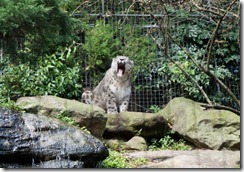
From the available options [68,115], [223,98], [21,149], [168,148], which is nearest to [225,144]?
[168,148]

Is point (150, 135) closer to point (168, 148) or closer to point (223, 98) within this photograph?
point (168, 148)

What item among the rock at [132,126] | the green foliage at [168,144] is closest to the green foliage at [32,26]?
the rock at [132,126]

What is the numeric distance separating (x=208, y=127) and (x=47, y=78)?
1.84 metres

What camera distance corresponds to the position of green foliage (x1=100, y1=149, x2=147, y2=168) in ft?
12.8

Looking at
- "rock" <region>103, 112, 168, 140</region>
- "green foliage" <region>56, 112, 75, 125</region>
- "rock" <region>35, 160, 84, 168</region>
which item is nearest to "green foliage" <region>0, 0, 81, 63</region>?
"green foliage" <region>56, 112, 75, 125</region>

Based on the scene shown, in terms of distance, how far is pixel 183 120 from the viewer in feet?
16.6

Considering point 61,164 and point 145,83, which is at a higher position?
point 145,83

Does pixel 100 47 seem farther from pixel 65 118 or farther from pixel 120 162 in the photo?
pixel 120 162

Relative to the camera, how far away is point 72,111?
181 inches

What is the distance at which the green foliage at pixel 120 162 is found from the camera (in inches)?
153

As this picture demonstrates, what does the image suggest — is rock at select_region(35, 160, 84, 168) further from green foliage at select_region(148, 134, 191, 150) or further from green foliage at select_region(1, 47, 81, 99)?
green foliage at select_region(1, 47, 81, 99)

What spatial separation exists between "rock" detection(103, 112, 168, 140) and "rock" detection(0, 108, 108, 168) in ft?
3.75

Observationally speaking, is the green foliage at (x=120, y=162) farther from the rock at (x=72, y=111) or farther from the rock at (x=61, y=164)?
the rock at (x=72, y=111)

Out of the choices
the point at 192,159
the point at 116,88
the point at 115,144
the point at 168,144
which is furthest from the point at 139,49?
the point at 192,159
